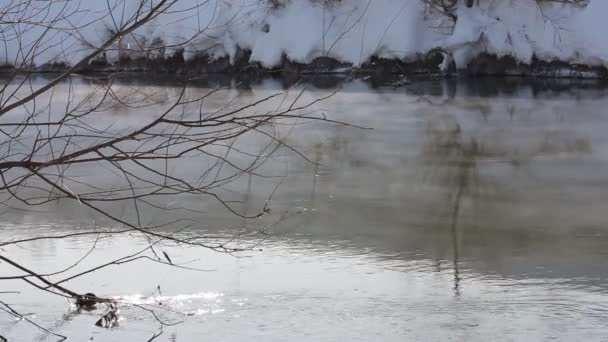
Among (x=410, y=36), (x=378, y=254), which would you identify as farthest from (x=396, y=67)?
(x=378, y=254)

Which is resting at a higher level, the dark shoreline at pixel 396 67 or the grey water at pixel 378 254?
the dark shoreline at pixel 396 67

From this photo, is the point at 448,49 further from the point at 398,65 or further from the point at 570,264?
the point at 570,264

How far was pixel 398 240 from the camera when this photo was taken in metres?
5.77

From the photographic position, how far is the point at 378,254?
5465 mm

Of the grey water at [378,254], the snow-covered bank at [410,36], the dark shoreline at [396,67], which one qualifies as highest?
the snow-covered bank at [410,36]

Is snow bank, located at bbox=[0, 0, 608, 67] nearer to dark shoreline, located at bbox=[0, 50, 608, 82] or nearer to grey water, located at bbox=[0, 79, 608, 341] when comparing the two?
dark shoreline, located at bbox=[0, 50, 608, 82]

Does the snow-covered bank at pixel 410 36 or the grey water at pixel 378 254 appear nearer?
the grey water at pixel 378 254

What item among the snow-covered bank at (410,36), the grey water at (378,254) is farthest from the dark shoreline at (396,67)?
the grey water at (378,254)

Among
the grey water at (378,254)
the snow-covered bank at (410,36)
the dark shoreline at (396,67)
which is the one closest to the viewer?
the grey water at (378,254)

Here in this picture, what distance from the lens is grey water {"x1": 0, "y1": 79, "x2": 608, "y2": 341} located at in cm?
434

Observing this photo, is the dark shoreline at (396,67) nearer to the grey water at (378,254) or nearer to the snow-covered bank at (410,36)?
the snow-covered bank at (410,36)

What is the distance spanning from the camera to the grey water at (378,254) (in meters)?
4.34

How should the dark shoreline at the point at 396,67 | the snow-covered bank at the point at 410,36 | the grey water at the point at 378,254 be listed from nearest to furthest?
the grey water at the point at 378,254 < the dark shoreline at the point at 396,67 < the snow-covered bank at the point at 410,36

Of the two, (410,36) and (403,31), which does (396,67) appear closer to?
(410,36)
